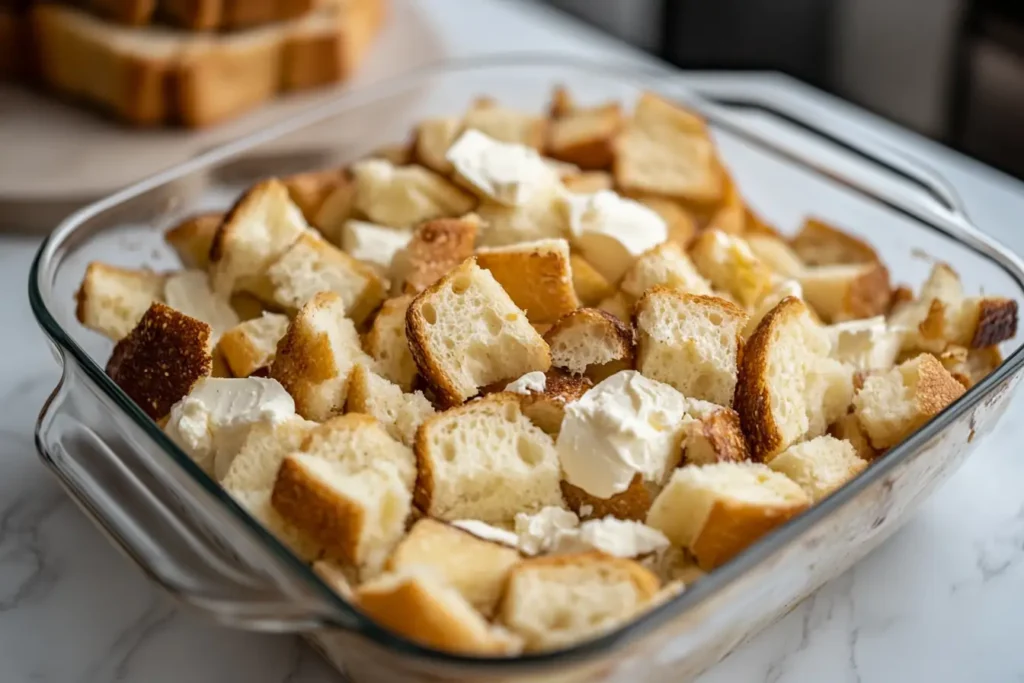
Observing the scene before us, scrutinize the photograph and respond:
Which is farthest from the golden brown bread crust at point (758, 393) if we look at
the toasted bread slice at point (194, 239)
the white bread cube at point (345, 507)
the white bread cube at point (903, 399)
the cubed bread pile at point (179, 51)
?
the cubed bread pile at point (179, 51)

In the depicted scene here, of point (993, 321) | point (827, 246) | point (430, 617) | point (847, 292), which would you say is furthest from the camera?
point (827, 246)

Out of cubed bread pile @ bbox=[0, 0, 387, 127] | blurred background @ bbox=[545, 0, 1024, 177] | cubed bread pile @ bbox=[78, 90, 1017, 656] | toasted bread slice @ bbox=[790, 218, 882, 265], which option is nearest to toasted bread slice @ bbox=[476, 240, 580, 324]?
cubed bread pile @ bbox=[78, 90, 1017, 656]

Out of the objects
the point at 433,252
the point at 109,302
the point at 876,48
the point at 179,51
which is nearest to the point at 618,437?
the point at 433,252

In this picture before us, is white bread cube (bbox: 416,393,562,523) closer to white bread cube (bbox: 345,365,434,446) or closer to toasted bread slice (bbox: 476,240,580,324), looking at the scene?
white bread cube (bbox: 345,365,434,446)

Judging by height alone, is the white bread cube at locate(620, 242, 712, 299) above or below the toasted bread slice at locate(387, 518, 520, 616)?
above

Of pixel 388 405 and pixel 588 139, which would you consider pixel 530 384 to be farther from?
pixel 588 139

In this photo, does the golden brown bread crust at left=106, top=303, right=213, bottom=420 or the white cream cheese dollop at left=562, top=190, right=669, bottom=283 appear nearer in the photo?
the golden brown bread crust at left=106, top=303, right=213, bottom=420
